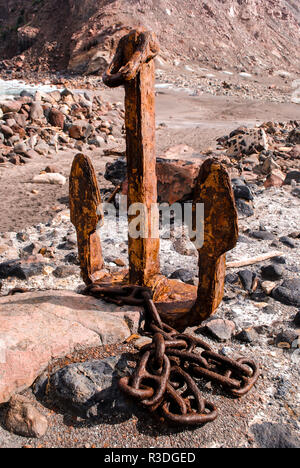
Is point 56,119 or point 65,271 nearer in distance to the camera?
point 65,271

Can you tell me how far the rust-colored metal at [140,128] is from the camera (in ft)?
6.27

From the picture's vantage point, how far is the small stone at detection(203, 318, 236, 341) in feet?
8.03

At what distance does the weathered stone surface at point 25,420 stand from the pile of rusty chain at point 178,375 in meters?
0.39

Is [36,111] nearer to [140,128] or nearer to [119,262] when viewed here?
[119,262]

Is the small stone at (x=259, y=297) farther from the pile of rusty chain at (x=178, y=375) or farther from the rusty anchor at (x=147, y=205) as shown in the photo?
the pile of rusty chain at (x=178, y=375)

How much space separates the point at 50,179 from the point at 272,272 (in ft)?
→ 13.1

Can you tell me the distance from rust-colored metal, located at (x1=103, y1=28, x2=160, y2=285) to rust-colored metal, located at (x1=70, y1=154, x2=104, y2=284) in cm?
24

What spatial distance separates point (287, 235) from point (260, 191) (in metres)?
1.43

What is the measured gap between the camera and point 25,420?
1680mm

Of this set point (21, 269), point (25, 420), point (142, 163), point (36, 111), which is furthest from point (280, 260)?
point (36, 111)

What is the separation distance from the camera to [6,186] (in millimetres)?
5949

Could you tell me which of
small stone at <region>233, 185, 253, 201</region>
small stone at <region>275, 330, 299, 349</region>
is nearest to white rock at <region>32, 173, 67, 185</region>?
small stone at <region>233, 185, 253, 201</region>

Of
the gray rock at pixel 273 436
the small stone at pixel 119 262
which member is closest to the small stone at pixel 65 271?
the small stone at pixel 119 262

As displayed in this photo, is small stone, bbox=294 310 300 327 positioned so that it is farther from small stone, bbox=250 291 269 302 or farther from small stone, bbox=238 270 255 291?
small stone, bbox=238 270 255 291
